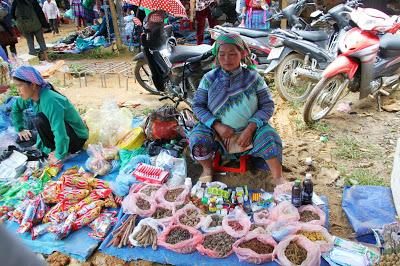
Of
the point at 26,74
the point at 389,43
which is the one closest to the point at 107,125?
the point at 26,74

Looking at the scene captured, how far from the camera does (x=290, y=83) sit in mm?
4840

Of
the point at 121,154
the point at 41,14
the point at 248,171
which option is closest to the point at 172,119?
the point at 121,154

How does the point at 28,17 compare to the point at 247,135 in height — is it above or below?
above

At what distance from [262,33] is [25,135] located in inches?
138

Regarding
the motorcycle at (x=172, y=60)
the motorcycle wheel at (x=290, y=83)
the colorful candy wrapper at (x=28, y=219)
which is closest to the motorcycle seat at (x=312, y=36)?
the motorcycle wheel at (x=290, y=83)

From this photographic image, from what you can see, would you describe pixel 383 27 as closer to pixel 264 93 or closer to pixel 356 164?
pixel 356 164

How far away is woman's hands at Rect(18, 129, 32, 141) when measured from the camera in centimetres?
378

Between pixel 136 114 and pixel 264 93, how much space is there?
2280mm

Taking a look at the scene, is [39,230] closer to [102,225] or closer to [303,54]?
[102,225]

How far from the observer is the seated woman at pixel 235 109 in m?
2.96

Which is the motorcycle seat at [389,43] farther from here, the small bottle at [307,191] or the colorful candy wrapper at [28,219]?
the colorful candy wrapper at [28,219]

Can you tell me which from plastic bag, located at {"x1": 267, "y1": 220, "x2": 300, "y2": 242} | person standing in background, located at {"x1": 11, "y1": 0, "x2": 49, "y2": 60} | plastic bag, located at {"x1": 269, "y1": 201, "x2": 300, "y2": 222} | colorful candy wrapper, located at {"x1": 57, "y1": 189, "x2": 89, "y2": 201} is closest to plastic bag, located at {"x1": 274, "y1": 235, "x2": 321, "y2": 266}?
plastic bag, located at {"x1": 267, "y1": 220, "x2": 300, "y2": 242}

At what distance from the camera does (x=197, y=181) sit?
336cm

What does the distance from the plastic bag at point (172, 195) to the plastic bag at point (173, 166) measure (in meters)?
0.12
